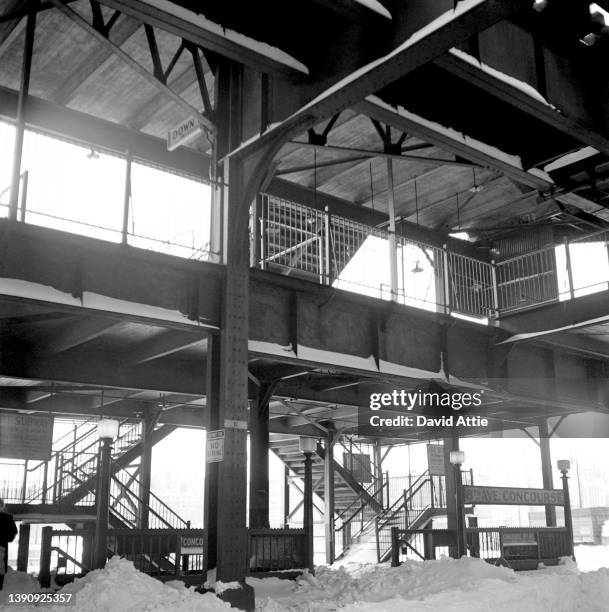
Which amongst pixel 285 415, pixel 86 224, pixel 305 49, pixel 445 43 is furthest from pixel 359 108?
pixel 285 415

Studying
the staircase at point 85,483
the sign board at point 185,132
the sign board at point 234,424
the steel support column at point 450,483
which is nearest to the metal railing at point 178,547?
the staircase at point 85,483

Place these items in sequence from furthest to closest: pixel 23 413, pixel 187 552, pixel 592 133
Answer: pixel 23 413
pixel 187 552
pixel 592 133

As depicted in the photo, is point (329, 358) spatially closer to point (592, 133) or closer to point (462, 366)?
point (462, 366)

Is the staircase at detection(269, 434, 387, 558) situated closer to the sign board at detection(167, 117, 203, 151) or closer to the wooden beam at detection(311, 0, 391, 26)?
the sign board at detection(167, 117, 203, 151)

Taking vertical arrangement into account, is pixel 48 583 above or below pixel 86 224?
below

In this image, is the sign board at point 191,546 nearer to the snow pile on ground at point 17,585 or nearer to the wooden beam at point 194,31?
the snow pile on ground at point 17,585

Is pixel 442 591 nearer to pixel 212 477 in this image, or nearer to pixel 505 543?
pixel 212 477

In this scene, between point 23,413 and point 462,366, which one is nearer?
point 462,366

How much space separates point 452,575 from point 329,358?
5.07 meters

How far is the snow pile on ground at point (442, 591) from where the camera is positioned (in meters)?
11.5

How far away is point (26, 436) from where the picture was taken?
22500mm

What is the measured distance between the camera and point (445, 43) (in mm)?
7543

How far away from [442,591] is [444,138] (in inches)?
316

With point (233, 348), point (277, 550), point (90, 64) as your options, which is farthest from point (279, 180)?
point (277, 550)
